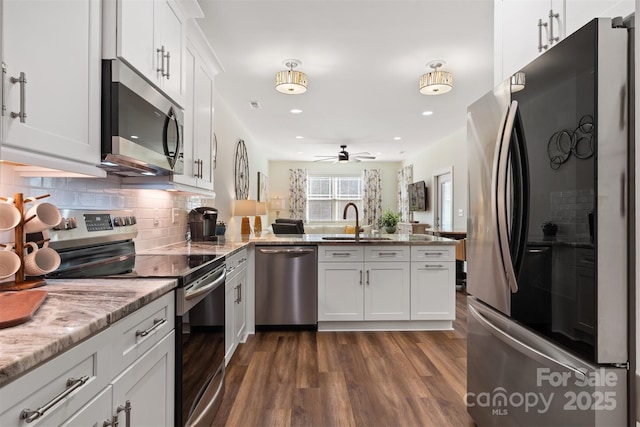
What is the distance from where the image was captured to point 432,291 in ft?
11.1

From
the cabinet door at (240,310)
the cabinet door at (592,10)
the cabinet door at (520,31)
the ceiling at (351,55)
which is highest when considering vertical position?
the ceiling at (351,55)

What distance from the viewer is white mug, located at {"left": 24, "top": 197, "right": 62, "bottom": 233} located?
1.24 meters

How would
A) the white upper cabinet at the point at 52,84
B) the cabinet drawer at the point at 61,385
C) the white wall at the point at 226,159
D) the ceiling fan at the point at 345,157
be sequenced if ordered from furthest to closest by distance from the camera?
1. the ceiling fan at the point at 345,157
2. the white wall at the point at 226,159
3. the white upper cabinet at the point at 52,84
4. the cabinet drawer at the point at 61,385

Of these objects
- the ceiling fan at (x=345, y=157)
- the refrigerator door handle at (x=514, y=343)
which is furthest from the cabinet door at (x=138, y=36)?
the ceiling fan at (x=345, y=157)

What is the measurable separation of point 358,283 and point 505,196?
2.12 meters

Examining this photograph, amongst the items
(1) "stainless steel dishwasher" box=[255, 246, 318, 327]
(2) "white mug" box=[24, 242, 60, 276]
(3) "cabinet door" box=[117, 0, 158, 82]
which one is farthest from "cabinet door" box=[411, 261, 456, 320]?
(2) "white mug" box=[24, 242, 60, 276]

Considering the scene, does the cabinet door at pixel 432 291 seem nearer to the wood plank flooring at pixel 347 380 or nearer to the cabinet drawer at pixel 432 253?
the cabinet drawer at pixel 432 253

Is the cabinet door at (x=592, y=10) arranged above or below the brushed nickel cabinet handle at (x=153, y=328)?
above

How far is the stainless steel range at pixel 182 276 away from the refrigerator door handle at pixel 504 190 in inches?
51.9

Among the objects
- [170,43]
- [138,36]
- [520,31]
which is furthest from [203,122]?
[520,31]

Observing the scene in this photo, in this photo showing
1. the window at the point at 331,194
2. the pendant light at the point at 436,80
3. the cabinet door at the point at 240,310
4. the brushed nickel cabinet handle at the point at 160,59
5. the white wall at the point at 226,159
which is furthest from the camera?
the window at the point at 331,194

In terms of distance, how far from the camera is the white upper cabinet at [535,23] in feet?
3.63

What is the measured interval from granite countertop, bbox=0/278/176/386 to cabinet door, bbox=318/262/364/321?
211cm

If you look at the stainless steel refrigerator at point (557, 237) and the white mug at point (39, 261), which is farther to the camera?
the white mug at point (39, 261)
